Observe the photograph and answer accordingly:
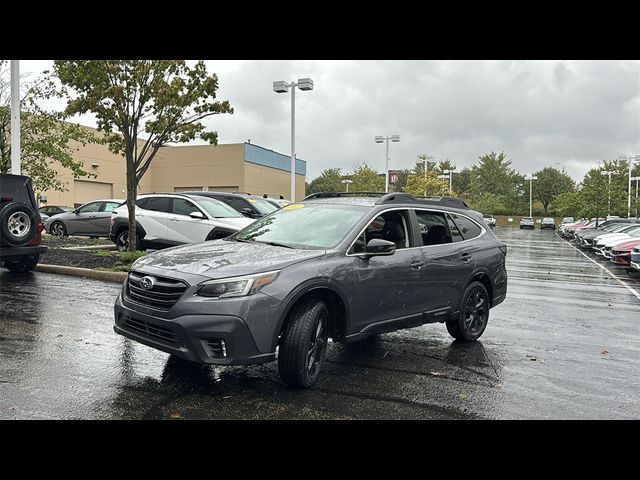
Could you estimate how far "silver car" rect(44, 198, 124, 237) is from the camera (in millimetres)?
19031

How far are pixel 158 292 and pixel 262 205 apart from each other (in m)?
12.0

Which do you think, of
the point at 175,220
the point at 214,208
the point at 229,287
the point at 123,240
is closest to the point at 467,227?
the point at 229,287

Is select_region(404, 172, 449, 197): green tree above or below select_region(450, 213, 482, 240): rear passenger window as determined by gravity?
above

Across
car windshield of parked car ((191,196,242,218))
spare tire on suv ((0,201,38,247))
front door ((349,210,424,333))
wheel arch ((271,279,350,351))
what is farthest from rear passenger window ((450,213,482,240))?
spare tire on suv ((0,201,38,247))

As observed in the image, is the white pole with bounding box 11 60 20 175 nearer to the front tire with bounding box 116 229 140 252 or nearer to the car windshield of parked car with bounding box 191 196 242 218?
the front tire with bounding box 116 229 140 252

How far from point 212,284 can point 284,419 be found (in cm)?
119

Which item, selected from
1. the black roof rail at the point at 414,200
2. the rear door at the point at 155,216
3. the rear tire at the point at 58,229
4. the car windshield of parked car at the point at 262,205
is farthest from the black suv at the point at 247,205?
the black roof rail at the point at 414,200

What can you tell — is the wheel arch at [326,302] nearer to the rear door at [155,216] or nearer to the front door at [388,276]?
the front door at [388,276]

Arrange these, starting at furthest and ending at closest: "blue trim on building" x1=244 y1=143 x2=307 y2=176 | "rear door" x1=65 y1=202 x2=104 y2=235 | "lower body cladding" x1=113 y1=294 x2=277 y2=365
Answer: "blue trim on building" x1=244 y1=143 x2=307 y2=176, "rear door" x1=65 y1=202 x2=104 y2=235, "lower body cladding" x1=113 y1=294 x2=277 y2=365

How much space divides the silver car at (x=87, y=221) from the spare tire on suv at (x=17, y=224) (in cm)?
922

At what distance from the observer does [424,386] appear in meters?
5.10
